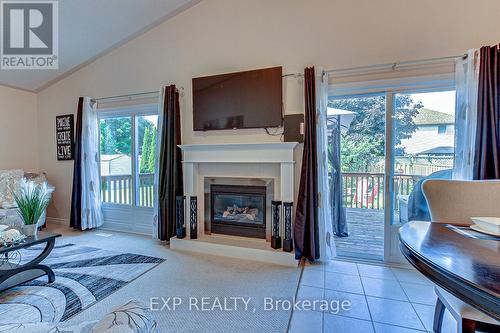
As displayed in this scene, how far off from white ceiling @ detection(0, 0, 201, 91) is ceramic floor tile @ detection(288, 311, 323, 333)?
388 centimetres

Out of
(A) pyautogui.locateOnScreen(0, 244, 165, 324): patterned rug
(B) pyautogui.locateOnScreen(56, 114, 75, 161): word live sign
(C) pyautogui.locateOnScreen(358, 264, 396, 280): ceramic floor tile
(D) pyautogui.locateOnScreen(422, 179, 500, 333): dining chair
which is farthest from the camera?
(B) pyautogui.locateOnScreen(56, 114, 75, 161): word live sign

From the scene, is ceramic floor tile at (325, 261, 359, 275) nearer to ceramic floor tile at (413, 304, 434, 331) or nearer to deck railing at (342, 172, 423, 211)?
ceramic floor tile at (413, 304, 434, 331)

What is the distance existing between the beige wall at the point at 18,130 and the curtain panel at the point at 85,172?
1.27m

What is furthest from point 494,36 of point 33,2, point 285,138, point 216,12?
point 33,2

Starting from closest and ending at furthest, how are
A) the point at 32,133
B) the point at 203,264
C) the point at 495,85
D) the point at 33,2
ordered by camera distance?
the point at 495,85
the point at 203,264
the point at 33,2
the point at 32,133

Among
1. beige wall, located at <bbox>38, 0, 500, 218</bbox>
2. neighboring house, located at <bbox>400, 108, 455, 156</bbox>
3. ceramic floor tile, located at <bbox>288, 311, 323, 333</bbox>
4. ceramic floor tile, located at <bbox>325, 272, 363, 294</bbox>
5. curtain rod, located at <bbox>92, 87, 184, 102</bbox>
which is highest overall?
beige wall, located at <bbox>38, 0, 500, 218</bbox>

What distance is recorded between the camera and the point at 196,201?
348cm

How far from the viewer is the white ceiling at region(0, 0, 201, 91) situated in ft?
10.6

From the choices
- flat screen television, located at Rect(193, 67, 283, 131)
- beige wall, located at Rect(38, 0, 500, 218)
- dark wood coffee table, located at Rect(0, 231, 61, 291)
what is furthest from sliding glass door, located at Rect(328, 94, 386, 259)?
dark wood coffee table, located at Rect(0, 231, 61, 291)

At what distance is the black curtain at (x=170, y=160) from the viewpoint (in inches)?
140

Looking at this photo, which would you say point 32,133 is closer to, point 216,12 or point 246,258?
point 216,12

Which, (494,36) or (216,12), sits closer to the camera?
(494,36)

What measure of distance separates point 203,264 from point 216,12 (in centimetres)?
324

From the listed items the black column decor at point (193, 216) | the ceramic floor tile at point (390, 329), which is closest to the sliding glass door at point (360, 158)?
the ceramic floor tile at point (390, 329)
